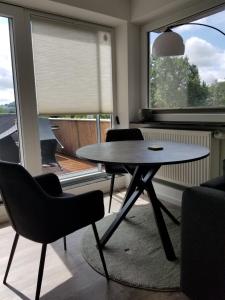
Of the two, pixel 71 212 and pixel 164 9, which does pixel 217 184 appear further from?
pixel 164 9

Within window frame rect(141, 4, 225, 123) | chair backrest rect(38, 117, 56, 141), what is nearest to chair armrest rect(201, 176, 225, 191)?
window frame rect(141, 4, 225, 123)

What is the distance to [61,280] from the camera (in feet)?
5.86

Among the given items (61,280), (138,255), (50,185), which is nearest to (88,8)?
(50,185)

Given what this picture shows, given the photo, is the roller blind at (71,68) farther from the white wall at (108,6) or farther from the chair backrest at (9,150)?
the chair backrest at (9,150)

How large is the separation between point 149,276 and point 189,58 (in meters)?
2.41

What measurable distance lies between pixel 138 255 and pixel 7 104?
2.08m

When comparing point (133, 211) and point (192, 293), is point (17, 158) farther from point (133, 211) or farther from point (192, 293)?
point (192, 293)

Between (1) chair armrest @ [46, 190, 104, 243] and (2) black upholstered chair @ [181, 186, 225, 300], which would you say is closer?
(2) black upholstered chair @ [181, 186, 225, 300]

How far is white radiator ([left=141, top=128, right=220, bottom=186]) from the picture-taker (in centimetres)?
268

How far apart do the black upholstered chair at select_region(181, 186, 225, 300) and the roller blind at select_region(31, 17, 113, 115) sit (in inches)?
86.7

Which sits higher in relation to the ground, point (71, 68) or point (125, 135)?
point (71, 68)

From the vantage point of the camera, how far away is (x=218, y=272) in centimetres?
129

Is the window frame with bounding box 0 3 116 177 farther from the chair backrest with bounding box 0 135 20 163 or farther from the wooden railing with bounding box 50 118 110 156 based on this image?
the wooden railing with bounding box 50 118 110 156

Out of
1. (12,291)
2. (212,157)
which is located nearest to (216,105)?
(212,157)
